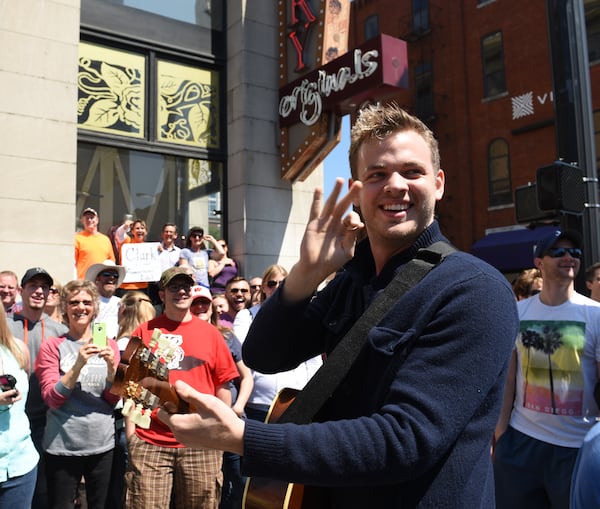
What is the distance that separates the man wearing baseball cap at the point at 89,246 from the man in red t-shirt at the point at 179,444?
368cm

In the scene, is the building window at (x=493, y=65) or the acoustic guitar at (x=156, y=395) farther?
the building window at (x=493, y=65)

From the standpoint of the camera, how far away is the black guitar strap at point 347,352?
1.67m

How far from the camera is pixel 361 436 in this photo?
144 centimetres

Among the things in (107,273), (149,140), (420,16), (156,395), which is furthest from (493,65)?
(156,395)

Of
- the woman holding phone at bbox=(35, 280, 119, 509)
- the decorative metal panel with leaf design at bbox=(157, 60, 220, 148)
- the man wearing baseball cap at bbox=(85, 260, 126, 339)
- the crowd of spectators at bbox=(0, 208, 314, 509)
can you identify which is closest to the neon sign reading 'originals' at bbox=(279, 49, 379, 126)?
the decorative metal panel with leaf design at bbox=(157, 60, 220, 148)

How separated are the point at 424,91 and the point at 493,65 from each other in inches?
131

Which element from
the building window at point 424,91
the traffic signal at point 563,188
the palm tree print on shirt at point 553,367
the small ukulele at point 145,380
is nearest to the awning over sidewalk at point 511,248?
the building window at point 424,91

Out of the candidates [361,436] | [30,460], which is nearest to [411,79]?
[30,460]

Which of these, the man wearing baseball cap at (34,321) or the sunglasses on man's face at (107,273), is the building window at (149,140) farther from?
the man wearing baseball cap at (34,321)

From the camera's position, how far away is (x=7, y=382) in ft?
12.8

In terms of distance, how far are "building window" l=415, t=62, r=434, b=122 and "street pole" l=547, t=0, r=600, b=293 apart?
19930mm

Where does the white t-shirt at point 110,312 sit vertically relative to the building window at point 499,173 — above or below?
below

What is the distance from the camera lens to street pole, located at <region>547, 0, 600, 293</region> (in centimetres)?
610

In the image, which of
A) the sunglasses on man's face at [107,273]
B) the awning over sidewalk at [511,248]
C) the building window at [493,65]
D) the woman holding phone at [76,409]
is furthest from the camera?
→ the building window at [493,65]
